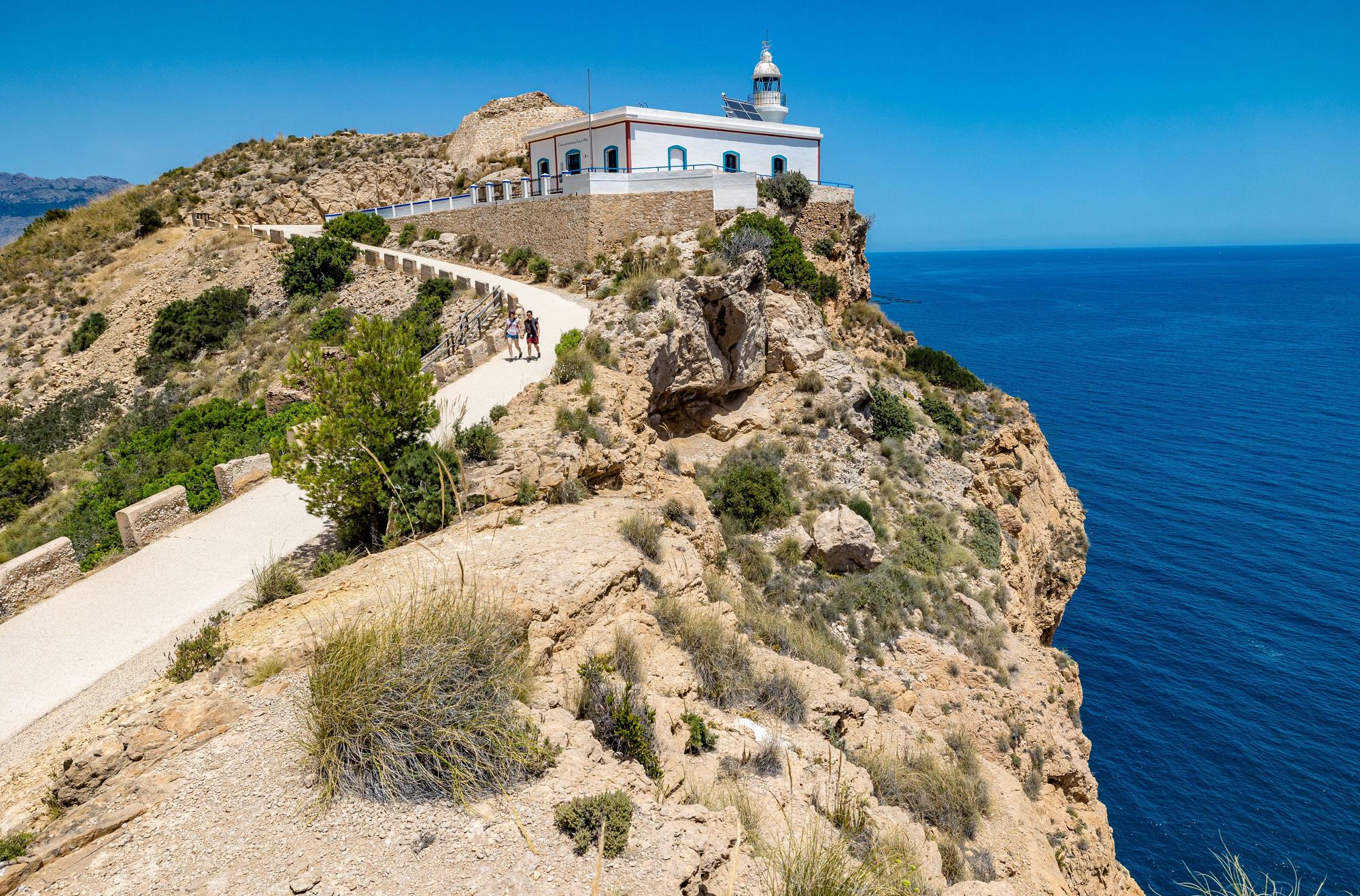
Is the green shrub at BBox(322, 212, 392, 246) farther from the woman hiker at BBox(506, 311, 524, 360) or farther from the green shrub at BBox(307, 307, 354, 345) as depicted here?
the woman hiker at BBox(506, 311, 524, 360)

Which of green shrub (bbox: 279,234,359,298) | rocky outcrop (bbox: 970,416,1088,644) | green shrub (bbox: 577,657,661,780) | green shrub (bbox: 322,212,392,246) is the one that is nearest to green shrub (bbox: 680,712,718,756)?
green shrub (bbox: 577,657,661,780)

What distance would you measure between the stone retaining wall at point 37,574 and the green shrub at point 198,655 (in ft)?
14.7

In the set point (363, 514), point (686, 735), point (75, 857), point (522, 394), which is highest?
point (522, 394)

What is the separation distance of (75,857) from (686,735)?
4.43 metres

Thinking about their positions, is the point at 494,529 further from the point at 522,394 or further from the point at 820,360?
the point at 820,360

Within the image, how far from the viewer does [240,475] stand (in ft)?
41.6

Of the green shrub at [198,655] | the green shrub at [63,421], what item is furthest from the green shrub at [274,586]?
the green shrub at [63,421]

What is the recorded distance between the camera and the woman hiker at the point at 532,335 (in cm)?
1711

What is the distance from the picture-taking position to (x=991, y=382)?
61531 mm

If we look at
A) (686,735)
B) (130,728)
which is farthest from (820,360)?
(130,728)

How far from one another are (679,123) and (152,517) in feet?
70.0

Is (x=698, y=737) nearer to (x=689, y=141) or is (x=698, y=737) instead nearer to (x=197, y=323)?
(x=689, y=141)

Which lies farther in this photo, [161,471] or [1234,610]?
[1234,610]

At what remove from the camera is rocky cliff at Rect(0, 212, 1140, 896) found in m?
4.64
